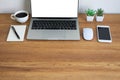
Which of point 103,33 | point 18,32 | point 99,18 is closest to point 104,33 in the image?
point 103,33

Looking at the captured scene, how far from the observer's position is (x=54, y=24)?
1.23 m

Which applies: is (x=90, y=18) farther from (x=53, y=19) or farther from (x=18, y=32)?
(x=18, y=32)

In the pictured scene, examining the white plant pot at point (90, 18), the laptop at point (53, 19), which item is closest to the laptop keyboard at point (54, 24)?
the laptop at point (53, 19)

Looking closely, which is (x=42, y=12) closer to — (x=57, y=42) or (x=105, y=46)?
(x=57, y=42)

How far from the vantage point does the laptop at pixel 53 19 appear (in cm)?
117

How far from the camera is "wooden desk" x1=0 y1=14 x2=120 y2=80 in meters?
0.94

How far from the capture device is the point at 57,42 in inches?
44.6

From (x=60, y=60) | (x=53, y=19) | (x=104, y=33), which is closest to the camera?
(x=60, y=60)

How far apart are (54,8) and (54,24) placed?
108 millimetres

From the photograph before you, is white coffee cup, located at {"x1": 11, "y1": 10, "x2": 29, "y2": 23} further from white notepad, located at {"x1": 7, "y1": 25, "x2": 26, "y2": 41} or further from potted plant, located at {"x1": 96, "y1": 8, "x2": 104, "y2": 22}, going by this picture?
potted plant, located at {"x1": 96, "y1": 8, "x2": 104, "y2": 22}

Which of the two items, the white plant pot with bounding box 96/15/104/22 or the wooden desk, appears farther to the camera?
the white plant pot with bounding box 96/15/104/22

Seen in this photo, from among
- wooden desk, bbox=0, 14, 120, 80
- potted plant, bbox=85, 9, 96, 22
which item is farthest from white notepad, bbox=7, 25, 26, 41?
potted plant, bbox=85, 9, 96, 22

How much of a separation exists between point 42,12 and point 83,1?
0.99 ft

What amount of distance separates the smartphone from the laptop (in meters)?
0.13
